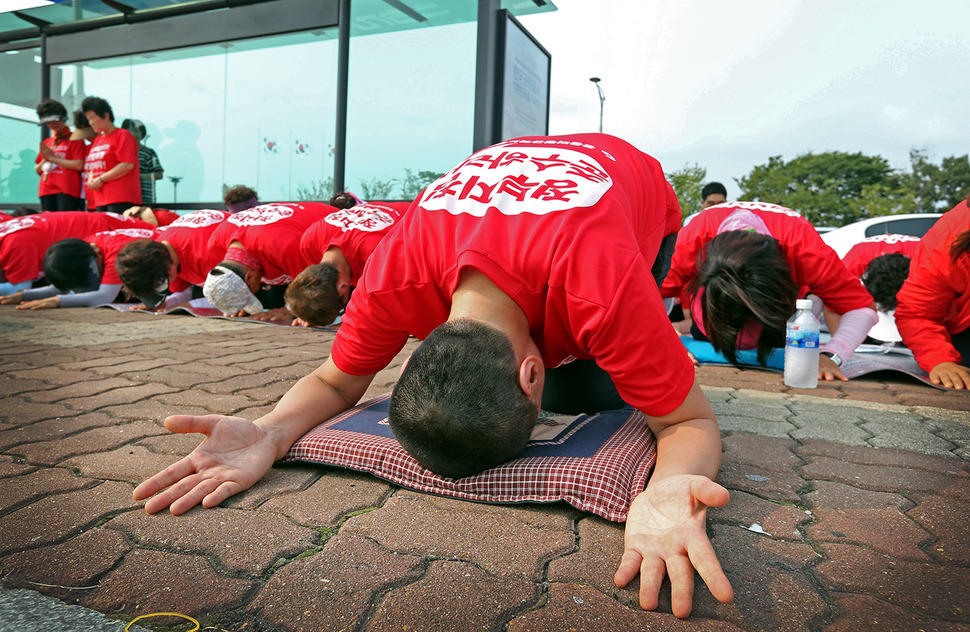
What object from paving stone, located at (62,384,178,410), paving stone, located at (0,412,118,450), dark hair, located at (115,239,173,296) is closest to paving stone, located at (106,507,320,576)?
paving stone, located at (0,412,118,450)

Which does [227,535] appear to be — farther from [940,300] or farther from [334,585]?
[940,300]

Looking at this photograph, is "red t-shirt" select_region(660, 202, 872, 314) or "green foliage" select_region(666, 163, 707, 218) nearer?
"red t-shirt" select_region(660, 202, 872, 314)

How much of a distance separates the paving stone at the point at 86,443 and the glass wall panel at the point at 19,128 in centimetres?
1052

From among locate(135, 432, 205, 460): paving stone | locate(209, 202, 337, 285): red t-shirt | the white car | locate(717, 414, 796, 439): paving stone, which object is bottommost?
locate(135, 432, 205, 460): paving stone

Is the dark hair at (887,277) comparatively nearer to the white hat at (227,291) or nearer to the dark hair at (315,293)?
the dark hair at (315,293)

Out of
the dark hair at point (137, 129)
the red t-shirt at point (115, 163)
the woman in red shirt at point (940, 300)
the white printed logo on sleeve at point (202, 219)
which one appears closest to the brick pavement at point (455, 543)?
the woman in red shirt at point (940, 300)

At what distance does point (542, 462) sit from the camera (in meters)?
1.59

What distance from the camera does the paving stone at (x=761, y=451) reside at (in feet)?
6.15

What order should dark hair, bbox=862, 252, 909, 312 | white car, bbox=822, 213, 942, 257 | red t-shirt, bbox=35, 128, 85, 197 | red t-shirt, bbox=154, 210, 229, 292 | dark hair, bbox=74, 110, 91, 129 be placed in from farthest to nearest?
red t-shirt, bbox=35, 128, 85, 197 → dark hair, bbox=74, 110, 91, 129 → white car, bbox=822, 213, 942, 257 → red t-shirt, bbox=154, 210, 229, 292 → dark hair, bbox=862, 252, 909, 312

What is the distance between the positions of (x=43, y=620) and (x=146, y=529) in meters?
0.35

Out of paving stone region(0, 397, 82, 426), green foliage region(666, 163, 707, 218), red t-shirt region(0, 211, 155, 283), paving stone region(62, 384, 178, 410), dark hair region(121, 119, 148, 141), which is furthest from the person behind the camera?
green foliage region(666, 163, 707, 218)

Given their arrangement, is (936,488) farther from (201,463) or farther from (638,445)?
(201,463)

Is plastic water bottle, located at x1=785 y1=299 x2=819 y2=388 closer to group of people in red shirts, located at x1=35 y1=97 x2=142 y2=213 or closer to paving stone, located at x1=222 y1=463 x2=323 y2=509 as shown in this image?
paving stone, located at x1=222 y1=463 x2=323 y2=509

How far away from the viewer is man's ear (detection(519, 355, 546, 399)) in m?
1.38
